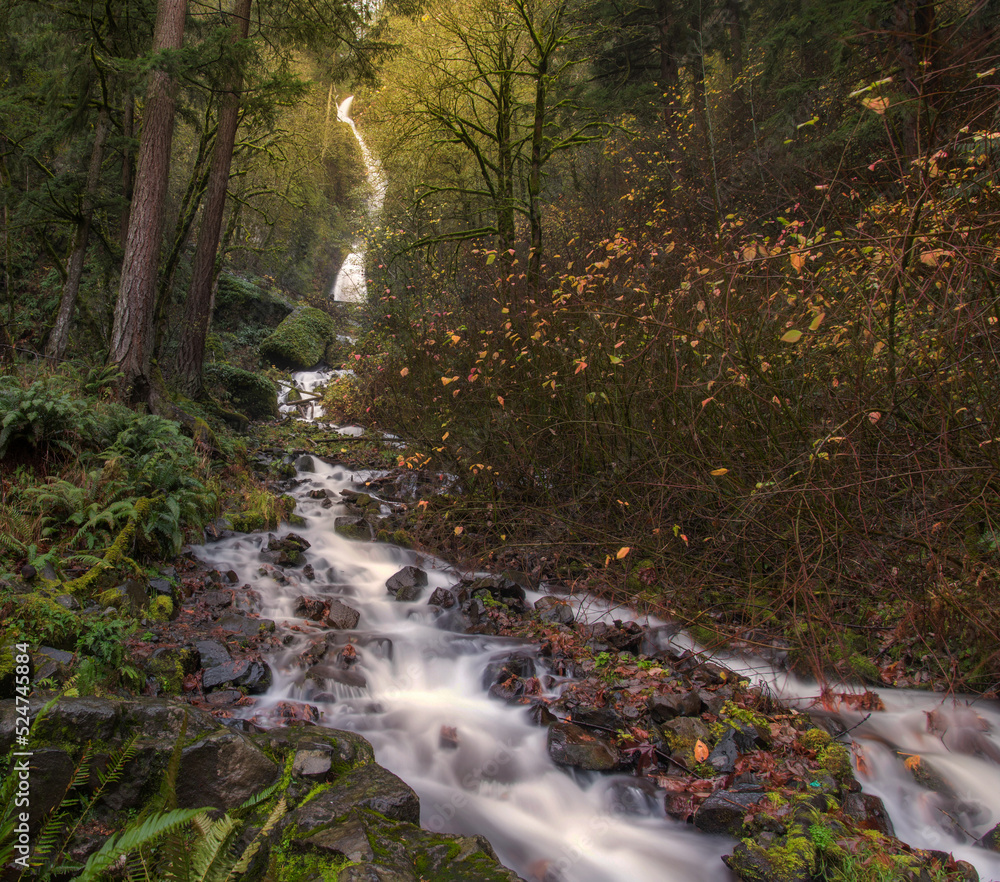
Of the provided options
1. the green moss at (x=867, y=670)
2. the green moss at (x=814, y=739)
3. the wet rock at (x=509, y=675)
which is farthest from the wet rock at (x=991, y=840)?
the wet rock at (x=509, y=675)

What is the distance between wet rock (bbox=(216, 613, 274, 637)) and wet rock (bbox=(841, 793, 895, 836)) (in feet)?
15.5

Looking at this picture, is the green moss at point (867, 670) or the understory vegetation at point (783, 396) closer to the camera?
the understory vegetation at point (783, 396)

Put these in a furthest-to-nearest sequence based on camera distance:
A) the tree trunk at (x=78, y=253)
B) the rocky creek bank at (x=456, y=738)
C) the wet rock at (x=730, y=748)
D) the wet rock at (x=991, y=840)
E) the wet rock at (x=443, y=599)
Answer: the tree trunk at (x=78, y=253), the wet rock at (x=443, y=599), the wet rock at (x=730, y=748), the wet rock at (x=991, y=840), the rocky creek bank at (x=456, y=738)

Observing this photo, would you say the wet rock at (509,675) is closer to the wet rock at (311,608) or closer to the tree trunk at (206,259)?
the wet rock at (311,608)

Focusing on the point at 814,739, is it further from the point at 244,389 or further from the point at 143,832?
the point at 244,389

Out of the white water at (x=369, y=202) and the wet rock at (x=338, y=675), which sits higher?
the white water at (x=369, y=202)

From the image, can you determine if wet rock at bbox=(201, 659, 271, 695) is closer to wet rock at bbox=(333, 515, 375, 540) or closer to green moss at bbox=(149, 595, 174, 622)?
A: green moss at bbox=(149, 595, 174, 622)

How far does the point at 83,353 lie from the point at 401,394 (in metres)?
6.17

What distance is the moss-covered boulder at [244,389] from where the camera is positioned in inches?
512

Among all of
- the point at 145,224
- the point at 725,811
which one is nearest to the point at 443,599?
the point at 725,811

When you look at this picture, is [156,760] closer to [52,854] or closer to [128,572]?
[52,854]

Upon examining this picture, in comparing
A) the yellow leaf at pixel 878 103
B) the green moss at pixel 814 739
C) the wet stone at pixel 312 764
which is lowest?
the green moss at pixel 814 739

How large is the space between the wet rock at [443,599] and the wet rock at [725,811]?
3.41 meters

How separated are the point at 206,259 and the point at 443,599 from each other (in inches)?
345
